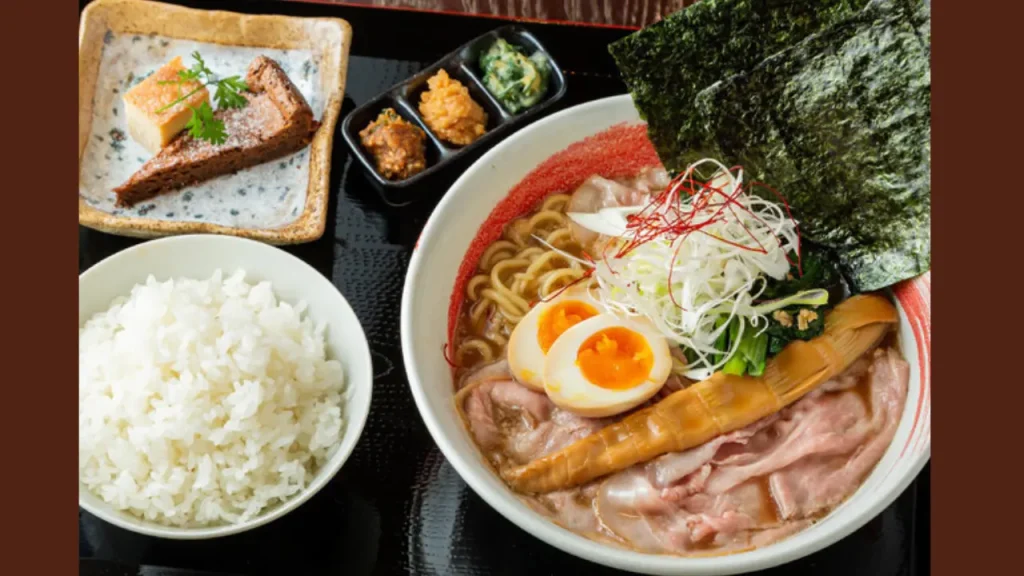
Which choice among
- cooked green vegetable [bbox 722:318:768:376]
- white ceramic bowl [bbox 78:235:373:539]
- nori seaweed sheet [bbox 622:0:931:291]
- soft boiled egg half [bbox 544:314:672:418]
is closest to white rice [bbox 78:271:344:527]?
white ceramic bowl [bbox 78:235:373:539]

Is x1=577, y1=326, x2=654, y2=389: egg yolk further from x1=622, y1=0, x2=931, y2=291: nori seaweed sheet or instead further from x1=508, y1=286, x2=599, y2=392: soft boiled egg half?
x1=622, y1=0, x2=931, y2=291: nori seaweed sheet

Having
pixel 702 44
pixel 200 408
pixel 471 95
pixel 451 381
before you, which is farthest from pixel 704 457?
pixel 471 95

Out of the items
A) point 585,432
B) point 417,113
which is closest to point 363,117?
point 417,113

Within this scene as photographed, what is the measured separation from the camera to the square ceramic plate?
2791 millimetres

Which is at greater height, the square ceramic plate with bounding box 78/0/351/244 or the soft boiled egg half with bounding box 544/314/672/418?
the square ceramic plate with bounding box 78/0/351/244

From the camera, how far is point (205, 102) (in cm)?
301

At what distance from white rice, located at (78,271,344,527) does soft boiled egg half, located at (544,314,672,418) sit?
0.64m

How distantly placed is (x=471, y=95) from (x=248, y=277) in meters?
0.98

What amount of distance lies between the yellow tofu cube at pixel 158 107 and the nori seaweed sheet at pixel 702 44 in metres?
1.49

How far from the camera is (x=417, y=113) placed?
300cm

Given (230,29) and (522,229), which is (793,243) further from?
(230,29)

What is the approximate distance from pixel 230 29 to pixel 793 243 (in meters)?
2.06

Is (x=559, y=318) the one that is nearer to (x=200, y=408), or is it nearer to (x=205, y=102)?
(x=200, y=408)

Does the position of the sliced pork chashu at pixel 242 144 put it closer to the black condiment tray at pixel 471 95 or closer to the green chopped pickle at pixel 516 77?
the black condiment tray at pixel 471 95
